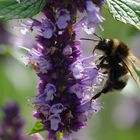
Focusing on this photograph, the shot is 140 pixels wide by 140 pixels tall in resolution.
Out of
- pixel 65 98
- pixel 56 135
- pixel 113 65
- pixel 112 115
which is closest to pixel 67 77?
pixel 65 98

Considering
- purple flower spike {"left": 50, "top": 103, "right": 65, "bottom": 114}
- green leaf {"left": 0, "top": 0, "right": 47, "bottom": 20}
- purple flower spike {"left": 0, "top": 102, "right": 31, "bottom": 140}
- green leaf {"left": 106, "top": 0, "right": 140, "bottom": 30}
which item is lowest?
purple flower spike {"left": 0, "top": 102, "right": 31, "bottom": 140}

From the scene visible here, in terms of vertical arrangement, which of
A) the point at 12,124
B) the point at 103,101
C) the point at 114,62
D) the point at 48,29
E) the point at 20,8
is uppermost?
the point at 20,8

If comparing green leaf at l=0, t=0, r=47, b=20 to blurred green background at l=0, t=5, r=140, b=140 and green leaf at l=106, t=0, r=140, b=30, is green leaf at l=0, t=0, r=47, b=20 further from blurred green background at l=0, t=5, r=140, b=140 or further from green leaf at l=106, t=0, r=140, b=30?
blurred green background at l=0, t=5, r=140, b=140

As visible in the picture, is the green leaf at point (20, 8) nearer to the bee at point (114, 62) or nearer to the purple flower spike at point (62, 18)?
the purple flower spike at point (62, 18)

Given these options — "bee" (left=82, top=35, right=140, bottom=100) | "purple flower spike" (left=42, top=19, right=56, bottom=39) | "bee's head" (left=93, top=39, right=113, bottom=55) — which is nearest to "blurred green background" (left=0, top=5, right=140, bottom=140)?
"bee" (left=82, top=35, right=140, bottom=100)

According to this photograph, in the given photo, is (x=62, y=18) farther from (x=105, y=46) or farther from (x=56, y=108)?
(x=105, y=46)

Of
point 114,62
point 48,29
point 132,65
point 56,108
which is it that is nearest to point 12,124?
point 114,62
